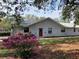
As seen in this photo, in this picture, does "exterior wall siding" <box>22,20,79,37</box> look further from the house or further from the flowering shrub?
the flowering shrub

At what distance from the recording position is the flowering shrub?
14.9 metres

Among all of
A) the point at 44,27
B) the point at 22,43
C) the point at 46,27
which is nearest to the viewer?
the point at 22,43

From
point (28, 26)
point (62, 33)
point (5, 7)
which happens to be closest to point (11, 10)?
Answer: point (5, 7)

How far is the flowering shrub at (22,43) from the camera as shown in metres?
14.9

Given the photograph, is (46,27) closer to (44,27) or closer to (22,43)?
(44,27)

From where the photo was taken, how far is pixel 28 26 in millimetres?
53656

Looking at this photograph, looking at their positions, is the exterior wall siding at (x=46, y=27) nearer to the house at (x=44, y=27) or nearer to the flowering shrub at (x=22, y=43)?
the house at (x=44, y=27)

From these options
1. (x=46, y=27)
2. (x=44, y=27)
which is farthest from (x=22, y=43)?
(x=46, y=27)

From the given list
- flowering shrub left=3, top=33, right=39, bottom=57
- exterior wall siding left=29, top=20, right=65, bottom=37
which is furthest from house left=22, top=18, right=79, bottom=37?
flowering shrub left=3, top=33, right=39, bottom=57

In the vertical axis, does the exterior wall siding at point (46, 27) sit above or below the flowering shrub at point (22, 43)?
below

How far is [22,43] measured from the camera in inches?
586

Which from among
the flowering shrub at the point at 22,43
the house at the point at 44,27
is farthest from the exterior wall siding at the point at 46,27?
the flowering shrub at the point at 22,43

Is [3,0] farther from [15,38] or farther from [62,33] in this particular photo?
[62,33]

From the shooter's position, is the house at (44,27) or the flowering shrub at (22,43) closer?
the flowering shrub at (22,43)
